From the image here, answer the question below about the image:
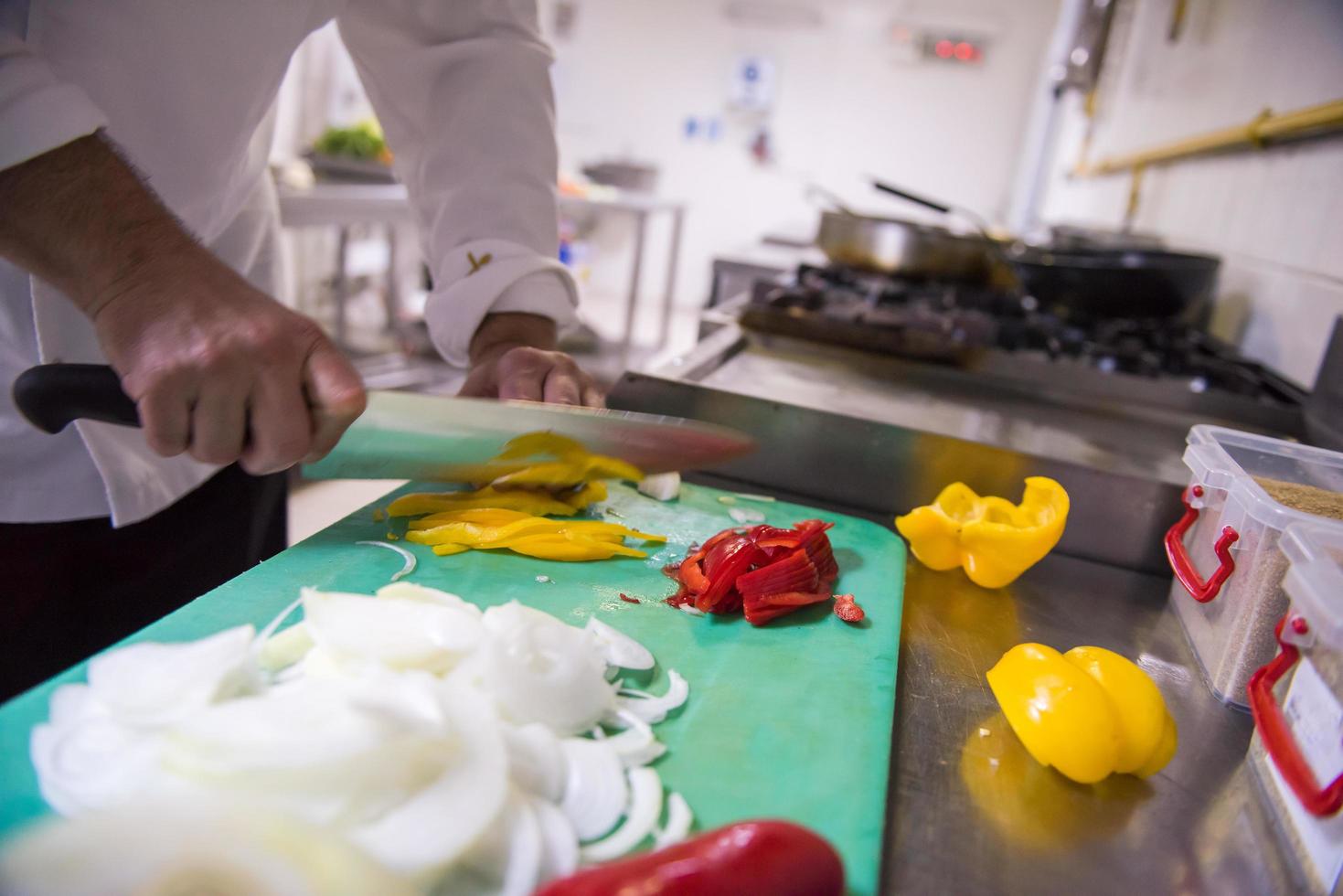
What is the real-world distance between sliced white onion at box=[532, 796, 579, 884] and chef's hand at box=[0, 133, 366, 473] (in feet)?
1.25

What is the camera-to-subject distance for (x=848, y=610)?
876 millimetres

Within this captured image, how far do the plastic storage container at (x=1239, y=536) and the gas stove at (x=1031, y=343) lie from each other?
595 mm

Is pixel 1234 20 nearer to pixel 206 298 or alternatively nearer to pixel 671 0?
pixel 206 298

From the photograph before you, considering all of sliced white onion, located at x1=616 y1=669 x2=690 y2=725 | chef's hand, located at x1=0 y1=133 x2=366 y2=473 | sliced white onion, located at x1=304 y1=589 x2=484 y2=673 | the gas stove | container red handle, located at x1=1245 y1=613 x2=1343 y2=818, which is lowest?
sliced white onion, located at x1=616 y1=669 x2=690 y2=725

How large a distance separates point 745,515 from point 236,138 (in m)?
0.75

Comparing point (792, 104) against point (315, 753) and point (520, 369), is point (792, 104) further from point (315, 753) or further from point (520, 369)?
point (315, 753)

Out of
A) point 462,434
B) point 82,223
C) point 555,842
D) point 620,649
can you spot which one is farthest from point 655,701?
point 82,223

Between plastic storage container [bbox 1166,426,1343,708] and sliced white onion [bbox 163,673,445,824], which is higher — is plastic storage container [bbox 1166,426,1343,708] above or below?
above

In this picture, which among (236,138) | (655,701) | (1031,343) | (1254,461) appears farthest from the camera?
(1031,343)

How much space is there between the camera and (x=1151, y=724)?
0.67 m

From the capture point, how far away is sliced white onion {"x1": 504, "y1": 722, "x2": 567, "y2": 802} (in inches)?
22.6

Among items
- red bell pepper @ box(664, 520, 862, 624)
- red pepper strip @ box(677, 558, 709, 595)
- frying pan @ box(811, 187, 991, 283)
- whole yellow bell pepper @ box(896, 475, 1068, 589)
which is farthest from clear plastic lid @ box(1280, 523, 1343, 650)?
frying pan @ box(811, 187, 991, 283)

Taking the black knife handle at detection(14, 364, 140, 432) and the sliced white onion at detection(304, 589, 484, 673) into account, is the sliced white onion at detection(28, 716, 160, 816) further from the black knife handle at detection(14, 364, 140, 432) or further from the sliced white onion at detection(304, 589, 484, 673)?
the black knife handle at detection(14, 364, 140, 432)

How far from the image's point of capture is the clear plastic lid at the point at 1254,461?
874 mm
